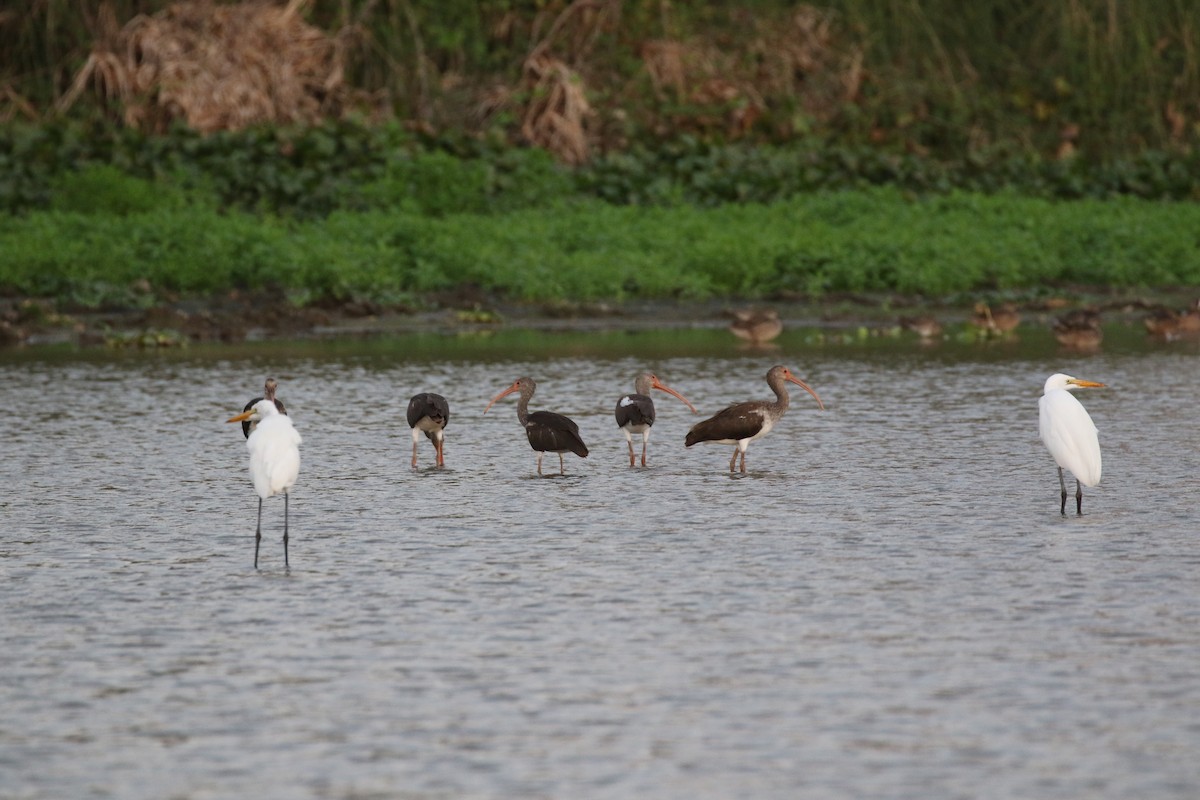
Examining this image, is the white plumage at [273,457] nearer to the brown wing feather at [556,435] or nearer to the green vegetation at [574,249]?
the brown wing feather at [556,435]

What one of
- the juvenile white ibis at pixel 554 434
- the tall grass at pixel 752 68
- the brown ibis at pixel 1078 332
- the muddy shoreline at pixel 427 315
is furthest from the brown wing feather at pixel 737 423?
the tall grass at pixel 752 68

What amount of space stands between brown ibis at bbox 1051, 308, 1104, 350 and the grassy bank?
15.7 ft

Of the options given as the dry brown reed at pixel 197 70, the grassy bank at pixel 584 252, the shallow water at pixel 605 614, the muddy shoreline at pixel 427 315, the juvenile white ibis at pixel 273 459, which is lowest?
the shallow water at pixel 605 614

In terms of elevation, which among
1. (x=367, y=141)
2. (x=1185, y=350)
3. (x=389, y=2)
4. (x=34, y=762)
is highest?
(x=389, y=2)

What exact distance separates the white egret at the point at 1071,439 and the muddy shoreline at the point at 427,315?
11.4m

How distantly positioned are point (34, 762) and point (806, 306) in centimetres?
1920

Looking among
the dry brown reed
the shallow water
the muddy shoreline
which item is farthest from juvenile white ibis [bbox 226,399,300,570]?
the dry brown reed

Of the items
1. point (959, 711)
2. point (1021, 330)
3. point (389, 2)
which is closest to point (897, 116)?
point (389, 2)

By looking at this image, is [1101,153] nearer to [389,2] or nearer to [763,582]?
[389,2]

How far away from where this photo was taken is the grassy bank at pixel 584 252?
24.9m

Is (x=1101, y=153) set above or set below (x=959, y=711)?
above

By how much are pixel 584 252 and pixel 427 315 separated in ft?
8.35

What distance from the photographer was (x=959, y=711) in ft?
23.2

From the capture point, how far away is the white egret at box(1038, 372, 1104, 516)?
1090 cm
